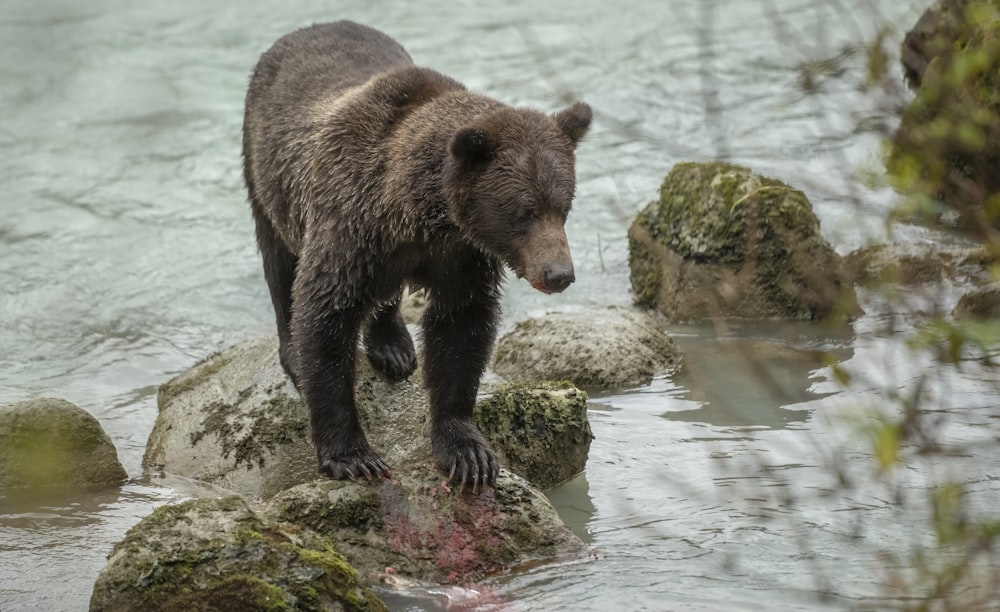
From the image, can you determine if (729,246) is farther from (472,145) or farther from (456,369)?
(472,145)

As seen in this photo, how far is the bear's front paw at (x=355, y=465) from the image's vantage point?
23.6 ft

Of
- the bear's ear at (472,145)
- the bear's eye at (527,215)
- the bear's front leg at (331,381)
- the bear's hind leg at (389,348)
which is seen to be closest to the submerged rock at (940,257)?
the bear's hind leg at (389,348)

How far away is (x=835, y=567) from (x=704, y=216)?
20.1 ft

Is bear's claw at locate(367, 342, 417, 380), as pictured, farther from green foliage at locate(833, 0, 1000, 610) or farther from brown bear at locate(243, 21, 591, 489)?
green foliage at locate(833, 0, 1000, 610)

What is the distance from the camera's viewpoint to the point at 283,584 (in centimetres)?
584

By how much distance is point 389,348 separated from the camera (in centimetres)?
875

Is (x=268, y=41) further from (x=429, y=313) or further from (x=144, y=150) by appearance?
(x=429, y=313)

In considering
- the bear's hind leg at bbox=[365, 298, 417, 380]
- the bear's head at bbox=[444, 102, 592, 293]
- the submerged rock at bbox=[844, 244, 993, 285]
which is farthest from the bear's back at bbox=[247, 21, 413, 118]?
the submerged rock at bbox=[844, 244, 993, 285]

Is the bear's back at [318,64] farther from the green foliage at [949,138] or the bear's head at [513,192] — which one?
the green foliage at [949,138]

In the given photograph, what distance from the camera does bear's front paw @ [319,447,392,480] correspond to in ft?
23.6

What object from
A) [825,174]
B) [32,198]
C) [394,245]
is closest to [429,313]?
[394,245]

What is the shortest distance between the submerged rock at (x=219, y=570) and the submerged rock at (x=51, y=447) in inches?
102

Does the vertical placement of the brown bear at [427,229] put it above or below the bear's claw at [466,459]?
above

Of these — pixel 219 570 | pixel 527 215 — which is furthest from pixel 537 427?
pixel 219 570
